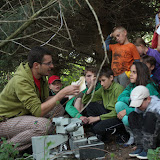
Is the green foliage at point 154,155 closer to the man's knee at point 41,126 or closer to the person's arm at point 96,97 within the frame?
the man's knee at point 41,126

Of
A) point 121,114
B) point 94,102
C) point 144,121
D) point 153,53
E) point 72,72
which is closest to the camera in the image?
point 144,121

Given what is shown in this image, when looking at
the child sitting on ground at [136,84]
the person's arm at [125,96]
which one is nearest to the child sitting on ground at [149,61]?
the child sitting on ground at [136,84]

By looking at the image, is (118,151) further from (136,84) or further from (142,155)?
(136,84)

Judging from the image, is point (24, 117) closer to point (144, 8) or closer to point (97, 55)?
point (97, 55)

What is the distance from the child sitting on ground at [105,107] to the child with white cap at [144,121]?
59 cm

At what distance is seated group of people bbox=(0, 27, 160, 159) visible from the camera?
2.62m

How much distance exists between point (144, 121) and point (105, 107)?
3.46ft

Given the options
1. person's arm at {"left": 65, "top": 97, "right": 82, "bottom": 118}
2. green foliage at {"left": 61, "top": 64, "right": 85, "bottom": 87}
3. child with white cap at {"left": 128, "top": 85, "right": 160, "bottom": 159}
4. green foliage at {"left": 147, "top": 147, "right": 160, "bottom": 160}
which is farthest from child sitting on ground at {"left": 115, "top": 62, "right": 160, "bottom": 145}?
green foliage at {"left": 61, "top": 64, "right": 85, "bottom": 87}

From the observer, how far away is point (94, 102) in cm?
366

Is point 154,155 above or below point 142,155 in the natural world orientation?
above

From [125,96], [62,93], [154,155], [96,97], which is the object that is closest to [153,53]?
[125,96]

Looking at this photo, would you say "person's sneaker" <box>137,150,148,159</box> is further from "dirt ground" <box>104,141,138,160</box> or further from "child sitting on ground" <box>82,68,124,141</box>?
"child sitting on ground" <box>82,68,124,141</box>

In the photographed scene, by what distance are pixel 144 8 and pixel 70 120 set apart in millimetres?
3245

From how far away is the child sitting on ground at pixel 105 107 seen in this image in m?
3.27
